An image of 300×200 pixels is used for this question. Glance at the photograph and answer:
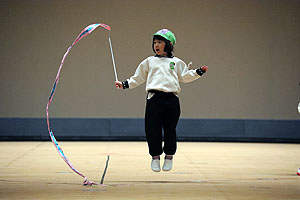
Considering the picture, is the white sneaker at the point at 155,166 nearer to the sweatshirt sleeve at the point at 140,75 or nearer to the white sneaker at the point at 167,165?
the white sneaker at the point at 167,165

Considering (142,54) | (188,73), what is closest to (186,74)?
(188,73)

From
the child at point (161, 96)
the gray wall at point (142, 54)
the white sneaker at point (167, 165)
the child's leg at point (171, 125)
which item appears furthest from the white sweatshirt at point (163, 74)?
the gray wall at point (142, 54)

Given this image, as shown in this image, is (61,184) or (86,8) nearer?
(61,184)

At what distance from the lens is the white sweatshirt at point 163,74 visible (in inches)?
151

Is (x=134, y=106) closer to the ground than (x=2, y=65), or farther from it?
closer to the ground

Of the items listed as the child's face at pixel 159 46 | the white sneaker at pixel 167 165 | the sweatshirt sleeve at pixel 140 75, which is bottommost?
the white sneaker at pixel 167 165

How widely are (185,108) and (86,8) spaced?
2.36 meters

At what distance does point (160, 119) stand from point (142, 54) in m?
4.60

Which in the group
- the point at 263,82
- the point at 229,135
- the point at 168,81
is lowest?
the point at 229,135

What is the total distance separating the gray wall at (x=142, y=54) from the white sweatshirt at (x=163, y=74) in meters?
4.41

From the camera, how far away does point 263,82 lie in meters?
8.55

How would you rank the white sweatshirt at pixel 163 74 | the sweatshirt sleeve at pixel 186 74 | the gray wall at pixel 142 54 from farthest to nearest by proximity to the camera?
the gray wall at pixel 142 54, the sweatshirt sleeve at pixel 186 74, the white sweatshirt at pixel 163 74

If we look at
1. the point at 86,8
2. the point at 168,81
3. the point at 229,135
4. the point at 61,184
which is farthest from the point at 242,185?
the point at 86,8

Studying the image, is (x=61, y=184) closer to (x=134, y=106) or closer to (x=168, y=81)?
(x=168, y=81)
